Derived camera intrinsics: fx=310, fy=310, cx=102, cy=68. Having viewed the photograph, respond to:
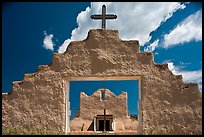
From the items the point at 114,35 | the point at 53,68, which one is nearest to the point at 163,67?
the point at 114,35

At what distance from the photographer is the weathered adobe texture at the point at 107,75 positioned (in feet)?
33.8

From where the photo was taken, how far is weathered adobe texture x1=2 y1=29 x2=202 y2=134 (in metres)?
10.3

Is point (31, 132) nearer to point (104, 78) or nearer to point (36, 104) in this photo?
point (36, 104)

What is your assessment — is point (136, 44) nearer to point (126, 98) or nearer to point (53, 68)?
point (53, 68)

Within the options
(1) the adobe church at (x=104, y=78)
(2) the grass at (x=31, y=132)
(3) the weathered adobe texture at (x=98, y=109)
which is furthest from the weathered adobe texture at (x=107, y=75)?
(3) the weathered adobe texture at (x=98, y=109)

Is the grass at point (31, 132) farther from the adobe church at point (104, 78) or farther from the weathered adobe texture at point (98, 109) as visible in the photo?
the weathered adobe texture at point (98, 109)

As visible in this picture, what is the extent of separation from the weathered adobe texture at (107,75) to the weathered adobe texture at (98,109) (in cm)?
1383

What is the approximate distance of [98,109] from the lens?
80.5 feet

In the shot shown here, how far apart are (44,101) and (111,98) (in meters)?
14.4

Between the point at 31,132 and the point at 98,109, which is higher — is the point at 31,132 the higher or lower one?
the lower one

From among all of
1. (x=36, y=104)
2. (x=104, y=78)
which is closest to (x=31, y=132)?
(x=36, y=104)

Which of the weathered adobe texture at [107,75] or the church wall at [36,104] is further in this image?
the church wall at [36,104]

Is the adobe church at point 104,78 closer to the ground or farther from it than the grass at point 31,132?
farther from it

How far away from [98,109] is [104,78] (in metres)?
13.9
